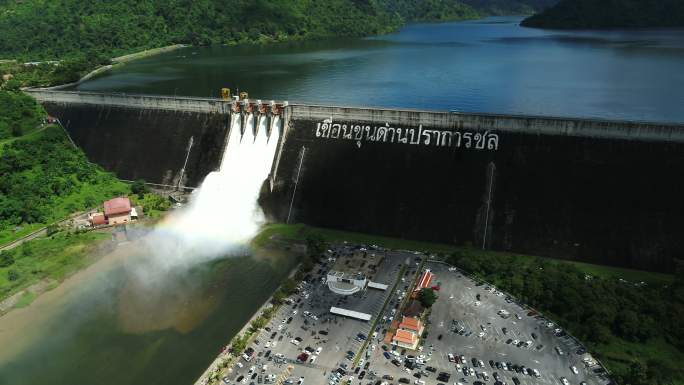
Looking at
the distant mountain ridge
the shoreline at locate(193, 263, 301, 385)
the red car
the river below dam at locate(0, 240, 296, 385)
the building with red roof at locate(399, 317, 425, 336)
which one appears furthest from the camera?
the distant mountain ridge

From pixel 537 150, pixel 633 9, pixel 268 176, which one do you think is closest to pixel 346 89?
pixel 268 176

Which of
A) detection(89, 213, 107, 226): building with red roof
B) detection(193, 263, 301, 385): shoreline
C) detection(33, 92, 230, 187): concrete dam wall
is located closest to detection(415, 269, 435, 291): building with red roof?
detection(193, 263, 301, 385): shoreline

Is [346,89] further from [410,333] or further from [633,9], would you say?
[633,9]

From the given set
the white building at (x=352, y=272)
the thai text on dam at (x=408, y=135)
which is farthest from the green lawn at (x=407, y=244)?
the thai text on dam at (x=408, y=135)

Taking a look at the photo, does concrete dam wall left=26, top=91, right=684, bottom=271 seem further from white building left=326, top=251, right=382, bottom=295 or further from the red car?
the red car

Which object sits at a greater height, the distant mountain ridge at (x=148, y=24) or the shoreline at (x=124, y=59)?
the distant mountain ridge at (x=148, y=24)

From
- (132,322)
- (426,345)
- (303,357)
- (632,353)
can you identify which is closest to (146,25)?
(132,322)

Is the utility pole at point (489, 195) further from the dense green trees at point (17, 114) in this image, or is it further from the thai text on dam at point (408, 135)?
the dense green trees at point (17, 114)

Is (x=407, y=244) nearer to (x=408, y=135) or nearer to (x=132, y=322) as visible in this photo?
(x=408, y=135)
